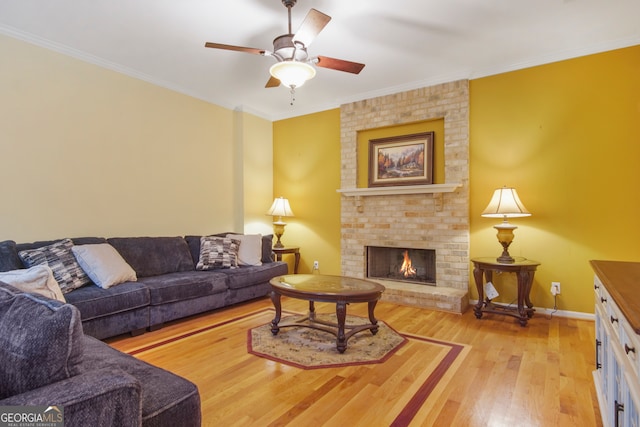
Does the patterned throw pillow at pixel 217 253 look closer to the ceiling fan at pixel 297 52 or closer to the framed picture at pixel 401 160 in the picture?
the framed picture at pixel 401 160

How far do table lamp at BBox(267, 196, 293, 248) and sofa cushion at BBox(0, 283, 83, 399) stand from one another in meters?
4.26

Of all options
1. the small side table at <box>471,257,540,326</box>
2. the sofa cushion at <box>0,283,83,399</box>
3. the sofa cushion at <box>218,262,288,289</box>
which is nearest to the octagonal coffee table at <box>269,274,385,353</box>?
the sofa cushion at <box>218,262,288,289</box>

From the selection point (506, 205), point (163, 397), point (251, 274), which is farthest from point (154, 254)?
point (506, 205)

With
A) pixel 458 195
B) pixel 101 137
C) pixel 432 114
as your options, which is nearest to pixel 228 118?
pixel 101 137

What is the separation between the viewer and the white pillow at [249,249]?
14.4 ft

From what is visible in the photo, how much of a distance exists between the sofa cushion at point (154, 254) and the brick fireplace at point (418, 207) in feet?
7.18

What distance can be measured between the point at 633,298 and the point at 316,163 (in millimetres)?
4381

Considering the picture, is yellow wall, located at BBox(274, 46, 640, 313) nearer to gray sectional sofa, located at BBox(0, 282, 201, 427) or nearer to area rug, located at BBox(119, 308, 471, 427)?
area rug, located at BBox(119, 308, 471, 427)

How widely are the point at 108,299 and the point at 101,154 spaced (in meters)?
1.71

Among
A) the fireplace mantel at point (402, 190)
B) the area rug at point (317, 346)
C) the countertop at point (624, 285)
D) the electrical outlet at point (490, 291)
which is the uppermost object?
the fireplace mantel at point (402, 190)

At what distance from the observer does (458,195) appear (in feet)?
13.5

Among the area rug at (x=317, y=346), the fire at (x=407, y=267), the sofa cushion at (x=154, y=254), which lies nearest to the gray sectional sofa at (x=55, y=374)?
the area rug at (x=317, y=346)

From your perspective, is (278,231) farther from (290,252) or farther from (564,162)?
(564,162)

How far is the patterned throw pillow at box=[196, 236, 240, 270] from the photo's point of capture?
4.07 metres
